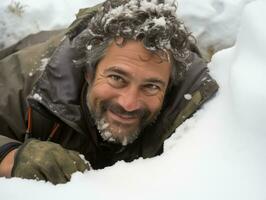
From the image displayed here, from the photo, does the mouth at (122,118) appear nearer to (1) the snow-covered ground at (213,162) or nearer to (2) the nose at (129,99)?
(2) the nose at (129,99)

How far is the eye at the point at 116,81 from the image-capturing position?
82.1 inches

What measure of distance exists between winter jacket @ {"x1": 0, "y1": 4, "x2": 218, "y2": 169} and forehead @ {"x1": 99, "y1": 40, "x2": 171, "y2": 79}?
0.56 feet

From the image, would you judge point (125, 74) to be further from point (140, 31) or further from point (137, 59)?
point (140, 31)

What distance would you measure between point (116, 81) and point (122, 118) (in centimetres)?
17

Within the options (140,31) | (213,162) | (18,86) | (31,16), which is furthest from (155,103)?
(31,16)

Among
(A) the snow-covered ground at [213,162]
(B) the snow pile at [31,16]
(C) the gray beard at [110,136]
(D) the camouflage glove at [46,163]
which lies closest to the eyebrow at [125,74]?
(C) the gray beard at [110,136]

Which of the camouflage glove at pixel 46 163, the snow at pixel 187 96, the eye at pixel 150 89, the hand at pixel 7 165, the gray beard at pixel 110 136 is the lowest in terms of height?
the gray beard at pixel 110 136

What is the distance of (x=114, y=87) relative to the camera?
2.10m

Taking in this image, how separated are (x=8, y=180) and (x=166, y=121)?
103cm

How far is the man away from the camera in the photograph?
6.78ft

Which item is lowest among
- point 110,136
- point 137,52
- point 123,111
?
point 110,136

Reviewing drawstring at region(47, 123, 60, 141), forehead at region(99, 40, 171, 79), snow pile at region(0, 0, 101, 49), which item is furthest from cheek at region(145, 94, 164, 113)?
snow pile at region(0, 0, 101, 49)

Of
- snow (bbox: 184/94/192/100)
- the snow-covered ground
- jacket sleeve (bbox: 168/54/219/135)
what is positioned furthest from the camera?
snow (bbox: 184/94/192/100)

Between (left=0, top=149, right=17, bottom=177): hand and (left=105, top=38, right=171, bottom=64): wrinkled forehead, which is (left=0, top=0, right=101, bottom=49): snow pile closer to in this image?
(left=105, top=38, right=171, bottom=64): wrinkled forehead
